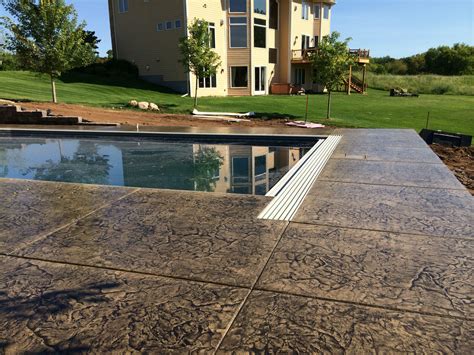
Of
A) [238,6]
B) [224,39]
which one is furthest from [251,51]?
[238,6]

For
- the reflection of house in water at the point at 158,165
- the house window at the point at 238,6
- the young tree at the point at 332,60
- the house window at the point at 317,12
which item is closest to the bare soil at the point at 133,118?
the young tree at the point at 332,60

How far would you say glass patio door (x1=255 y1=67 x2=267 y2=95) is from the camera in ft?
108

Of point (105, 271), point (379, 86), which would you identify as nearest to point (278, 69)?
point (379, 86)

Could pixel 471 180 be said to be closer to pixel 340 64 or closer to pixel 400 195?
pixel 400 195

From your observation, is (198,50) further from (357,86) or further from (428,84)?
(428,84)

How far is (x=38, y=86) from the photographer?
2511 cm

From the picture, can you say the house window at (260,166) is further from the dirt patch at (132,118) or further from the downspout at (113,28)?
the downspout at (113,28)

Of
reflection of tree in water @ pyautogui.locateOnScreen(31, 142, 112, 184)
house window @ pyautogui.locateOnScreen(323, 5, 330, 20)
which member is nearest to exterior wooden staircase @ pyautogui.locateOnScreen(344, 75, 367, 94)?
house window @ pyautogui.locateOnScreen(323, 5, 330, 20)

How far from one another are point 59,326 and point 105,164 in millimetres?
7150

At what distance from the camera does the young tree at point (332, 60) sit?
17.8 m

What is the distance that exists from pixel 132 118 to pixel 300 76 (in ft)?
82.7

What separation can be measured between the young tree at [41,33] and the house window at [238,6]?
50.1 feet

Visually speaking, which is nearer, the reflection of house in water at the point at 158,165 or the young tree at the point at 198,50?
the reflection of house in water at the point at 158,165

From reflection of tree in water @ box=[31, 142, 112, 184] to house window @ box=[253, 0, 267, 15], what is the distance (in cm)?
2540
